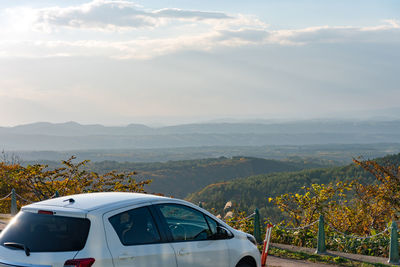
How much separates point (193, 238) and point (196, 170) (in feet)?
416

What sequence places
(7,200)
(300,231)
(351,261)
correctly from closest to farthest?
(351,261)
(300,231)
(7,200)

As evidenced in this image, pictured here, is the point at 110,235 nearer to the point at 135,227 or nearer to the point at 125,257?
the point at 125,257

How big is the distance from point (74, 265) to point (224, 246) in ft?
8.07

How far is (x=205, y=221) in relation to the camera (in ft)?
22.8

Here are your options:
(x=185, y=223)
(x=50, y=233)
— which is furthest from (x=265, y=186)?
(x=50, y=233)

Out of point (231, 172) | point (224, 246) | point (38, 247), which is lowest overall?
point (231, 172)

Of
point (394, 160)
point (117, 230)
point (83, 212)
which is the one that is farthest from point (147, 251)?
point (394, 160)

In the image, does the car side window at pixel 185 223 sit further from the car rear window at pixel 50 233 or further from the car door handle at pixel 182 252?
the car rear window at pixel 50 233

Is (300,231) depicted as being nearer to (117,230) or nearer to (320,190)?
(320,190)

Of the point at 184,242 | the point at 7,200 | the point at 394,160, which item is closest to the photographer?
the point at 184,242

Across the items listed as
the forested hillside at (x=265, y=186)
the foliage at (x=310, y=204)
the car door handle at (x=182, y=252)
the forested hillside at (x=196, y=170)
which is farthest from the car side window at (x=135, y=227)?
the forested hillside at (x=196, y=170)

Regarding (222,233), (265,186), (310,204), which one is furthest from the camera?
(265,186)

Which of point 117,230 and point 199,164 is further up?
point 117,230

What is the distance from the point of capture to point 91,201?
5.88 metres
